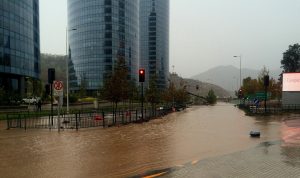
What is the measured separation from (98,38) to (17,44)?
262ft

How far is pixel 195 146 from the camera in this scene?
1730 cm

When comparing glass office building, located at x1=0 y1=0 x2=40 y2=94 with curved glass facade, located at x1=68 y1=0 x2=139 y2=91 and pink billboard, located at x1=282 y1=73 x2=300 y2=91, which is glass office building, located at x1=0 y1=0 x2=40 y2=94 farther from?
curved glass facade, located at x1=68 y1=0 x2=139 y2=91

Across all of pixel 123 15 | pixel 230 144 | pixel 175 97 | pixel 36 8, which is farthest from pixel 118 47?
pixel 230 144

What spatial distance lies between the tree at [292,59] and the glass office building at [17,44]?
8632cm

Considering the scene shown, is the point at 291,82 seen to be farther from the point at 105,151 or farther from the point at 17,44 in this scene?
the point at 105,151

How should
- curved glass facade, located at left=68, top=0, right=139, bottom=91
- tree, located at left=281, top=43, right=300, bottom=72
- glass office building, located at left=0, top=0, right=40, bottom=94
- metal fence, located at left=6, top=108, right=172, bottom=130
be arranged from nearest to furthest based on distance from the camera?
metal fence, located at left=6, top=108, right=172, bottom=130 < glass office building, located at left=0, top=0, right=40, bottom=94 < tree, located at left=281, top=43, right=300, bottom=72 < curved glass facade, located at left=68, top=0, right=139, bottom=91

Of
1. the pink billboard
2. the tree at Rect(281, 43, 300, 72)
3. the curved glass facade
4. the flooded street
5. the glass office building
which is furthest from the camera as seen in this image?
the curved glass facade

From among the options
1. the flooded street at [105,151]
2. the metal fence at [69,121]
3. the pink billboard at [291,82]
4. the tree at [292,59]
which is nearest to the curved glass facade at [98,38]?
the tree at [292,59]

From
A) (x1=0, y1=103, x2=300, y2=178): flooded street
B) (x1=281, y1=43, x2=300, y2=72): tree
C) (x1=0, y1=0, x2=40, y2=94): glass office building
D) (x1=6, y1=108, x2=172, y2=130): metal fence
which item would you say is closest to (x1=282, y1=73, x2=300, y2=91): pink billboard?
(x1=6, y1=108, x2=172, y2=130): metal fence

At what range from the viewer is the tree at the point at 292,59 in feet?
451

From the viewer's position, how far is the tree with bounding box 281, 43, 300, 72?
137500 millimetres

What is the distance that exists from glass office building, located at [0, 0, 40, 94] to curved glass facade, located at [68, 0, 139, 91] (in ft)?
206

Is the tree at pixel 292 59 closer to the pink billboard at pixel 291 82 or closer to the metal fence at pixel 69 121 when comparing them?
the pink billboard at pixel 291 82

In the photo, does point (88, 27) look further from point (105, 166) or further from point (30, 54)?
point (105, 166)
